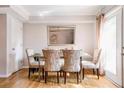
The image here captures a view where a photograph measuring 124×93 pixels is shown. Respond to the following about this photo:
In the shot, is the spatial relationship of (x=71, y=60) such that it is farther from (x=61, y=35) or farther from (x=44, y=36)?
(x=44, y=36)

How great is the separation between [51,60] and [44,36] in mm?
3403

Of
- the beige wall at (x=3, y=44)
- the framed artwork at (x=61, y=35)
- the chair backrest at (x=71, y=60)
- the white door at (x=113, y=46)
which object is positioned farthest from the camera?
the framed artwork at (x=61, y=35)

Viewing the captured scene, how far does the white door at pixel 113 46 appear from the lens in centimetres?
455

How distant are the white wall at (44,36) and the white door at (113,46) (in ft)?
5.79

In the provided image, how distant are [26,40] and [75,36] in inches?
94.2

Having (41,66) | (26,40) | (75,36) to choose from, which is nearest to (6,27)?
(41,66)

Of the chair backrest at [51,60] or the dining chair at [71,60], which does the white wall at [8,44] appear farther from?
the dining chair at [71,60]

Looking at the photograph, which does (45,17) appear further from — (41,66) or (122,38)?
(122,38)

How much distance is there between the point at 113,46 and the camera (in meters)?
5.45

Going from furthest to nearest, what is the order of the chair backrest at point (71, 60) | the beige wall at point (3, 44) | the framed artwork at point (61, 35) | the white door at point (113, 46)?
the framed artwork at point (61, 35) < the beige wall at point (3, 44) < the chair backrest at point (71, 60) < the white door at point (113, 46)

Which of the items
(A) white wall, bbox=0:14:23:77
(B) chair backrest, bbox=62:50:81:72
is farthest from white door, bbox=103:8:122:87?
(A) white wall, bbox=0:14:23:77

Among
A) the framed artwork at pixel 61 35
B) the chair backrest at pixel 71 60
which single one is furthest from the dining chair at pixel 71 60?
the framed artwork at pixel 61 35

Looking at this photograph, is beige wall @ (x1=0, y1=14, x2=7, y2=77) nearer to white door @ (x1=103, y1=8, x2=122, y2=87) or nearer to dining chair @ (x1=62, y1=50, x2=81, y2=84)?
dining chair @ (x1=62, y1=50, x2=81, y2=84)

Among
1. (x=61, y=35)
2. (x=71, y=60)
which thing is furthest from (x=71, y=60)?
(x=61, y=35)
